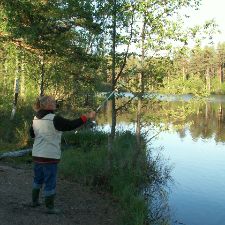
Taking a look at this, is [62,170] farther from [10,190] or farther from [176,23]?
[176,23]

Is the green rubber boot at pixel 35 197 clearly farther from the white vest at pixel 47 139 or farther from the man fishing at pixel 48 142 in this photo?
the white vest at pixel 47 139

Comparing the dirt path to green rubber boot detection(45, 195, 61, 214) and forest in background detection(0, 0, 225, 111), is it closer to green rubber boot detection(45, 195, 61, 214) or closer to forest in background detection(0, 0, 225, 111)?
green rubber boot detection(45, 195, 61, 214)

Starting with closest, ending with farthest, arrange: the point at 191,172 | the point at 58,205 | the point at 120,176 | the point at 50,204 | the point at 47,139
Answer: the point at 47,139 → the point at 50,204 → the point at 58,205 → the point at 120,176 → the point at 191,172

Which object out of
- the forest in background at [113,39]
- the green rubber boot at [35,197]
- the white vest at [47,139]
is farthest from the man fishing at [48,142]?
the forest in background at [113,39]

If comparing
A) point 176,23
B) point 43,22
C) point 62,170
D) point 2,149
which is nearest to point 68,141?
point 2,149

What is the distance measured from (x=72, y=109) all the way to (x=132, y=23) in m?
11.5

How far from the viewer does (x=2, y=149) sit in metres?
14.6

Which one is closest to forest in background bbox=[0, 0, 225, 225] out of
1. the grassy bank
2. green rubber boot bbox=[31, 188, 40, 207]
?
the grassy bank

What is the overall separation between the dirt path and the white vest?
3.23ft

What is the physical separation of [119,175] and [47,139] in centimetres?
361

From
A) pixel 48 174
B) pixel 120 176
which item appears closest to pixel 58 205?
pixel 48 174

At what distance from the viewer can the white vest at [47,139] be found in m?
7.32

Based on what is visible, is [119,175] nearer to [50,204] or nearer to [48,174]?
[50,204]

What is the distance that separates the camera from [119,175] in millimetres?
10586
